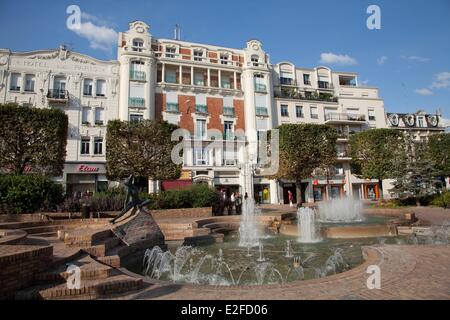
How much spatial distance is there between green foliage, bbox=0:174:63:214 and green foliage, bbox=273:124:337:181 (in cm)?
1981

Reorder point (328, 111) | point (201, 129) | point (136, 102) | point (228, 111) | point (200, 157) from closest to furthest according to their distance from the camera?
point (136, 102), point (200, 157), point (201, 129), point (228, 111), point (328, 111)

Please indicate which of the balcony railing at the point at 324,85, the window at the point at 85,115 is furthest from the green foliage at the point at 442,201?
the window at the point at 85,115

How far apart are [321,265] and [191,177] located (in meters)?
26.0

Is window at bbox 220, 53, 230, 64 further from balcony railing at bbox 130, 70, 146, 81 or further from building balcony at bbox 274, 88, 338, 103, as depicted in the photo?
balcony railing at bbox 130, 70, 146, 81

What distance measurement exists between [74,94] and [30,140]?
13.5m

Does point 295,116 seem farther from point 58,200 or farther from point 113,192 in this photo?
point 58,200

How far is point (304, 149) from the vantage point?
27109 mm

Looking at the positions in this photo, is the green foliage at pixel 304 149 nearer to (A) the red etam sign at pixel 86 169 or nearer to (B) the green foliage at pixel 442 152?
(B) the green foliage at pixel 442 152

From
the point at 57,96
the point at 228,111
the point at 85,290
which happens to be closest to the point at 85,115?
the point at 57,96

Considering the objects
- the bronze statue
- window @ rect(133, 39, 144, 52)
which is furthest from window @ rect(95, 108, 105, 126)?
the bronze statue

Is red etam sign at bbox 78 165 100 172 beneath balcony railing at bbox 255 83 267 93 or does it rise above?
beneath

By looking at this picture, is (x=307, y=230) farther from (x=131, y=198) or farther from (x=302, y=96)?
(x=302, y=96)

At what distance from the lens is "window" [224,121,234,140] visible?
Answer: 116 ft

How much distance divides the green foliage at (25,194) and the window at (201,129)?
2007 centimetres
